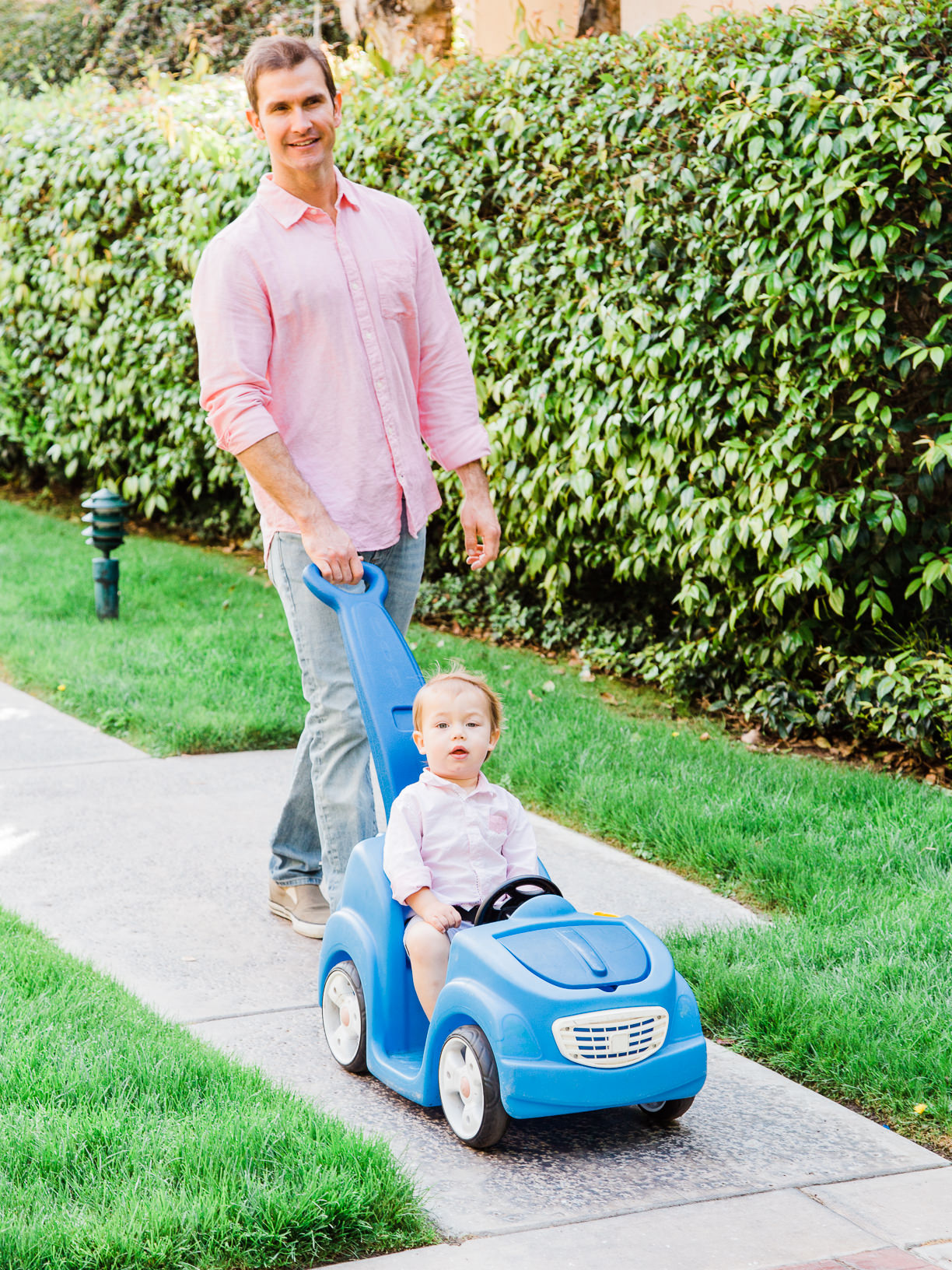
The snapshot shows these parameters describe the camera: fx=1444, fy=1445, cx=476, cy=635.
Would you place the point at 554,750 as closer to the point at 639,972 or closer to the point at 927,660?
the point at 927,660

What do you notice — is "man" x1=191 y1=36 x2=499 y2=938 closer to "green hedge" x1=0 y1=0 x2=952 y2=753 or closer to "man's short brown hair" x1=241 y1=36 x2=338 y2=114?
"man's short brown hair" x1=241 y1=36 x2=338 y2=114

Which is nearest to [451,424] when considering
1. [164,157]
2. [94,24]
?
[164,157]

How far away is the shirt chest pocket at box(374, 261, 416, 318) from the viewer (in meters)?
3.64

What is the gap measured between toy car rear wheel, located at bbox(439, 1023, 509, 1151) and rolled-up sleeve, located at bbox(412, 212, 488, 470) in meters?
1.66

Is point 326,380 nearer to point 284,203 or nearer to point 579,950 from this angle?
point 284,203

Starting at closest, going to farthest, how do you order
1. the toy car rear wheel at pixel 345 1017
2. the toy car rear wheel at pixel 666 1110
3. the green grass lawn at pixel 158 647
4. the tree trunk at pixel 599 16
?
the toy car rear wheel at pixel 666 1110, the toy car rear wheel at pixel 345 1017, the green grass lawn at pixel 158 647, the tree trunk at pixel 599 16

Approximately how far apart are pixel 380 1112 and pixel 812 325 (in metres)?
3.62

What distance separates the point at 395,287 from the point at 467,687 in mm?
1167

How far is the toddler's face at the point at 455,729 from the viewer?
306 cm

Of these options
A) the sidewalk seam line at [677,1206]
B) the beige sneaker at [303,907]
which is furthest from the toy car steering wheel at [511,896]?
the beige sneaker at [303,907]

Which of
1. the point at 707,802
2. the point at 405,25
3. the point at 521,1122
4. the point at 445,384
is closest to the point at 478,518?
the point at 445,384

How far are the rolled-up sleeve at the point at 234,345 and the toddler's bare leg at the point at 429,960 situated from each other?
126 centimetres

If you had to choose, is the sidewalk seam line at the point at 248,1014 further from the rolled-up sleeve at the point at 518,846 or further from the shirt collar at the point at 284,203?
the shirt collar at the point at 284,203

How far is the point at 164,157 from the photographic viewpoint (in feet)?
29.5
